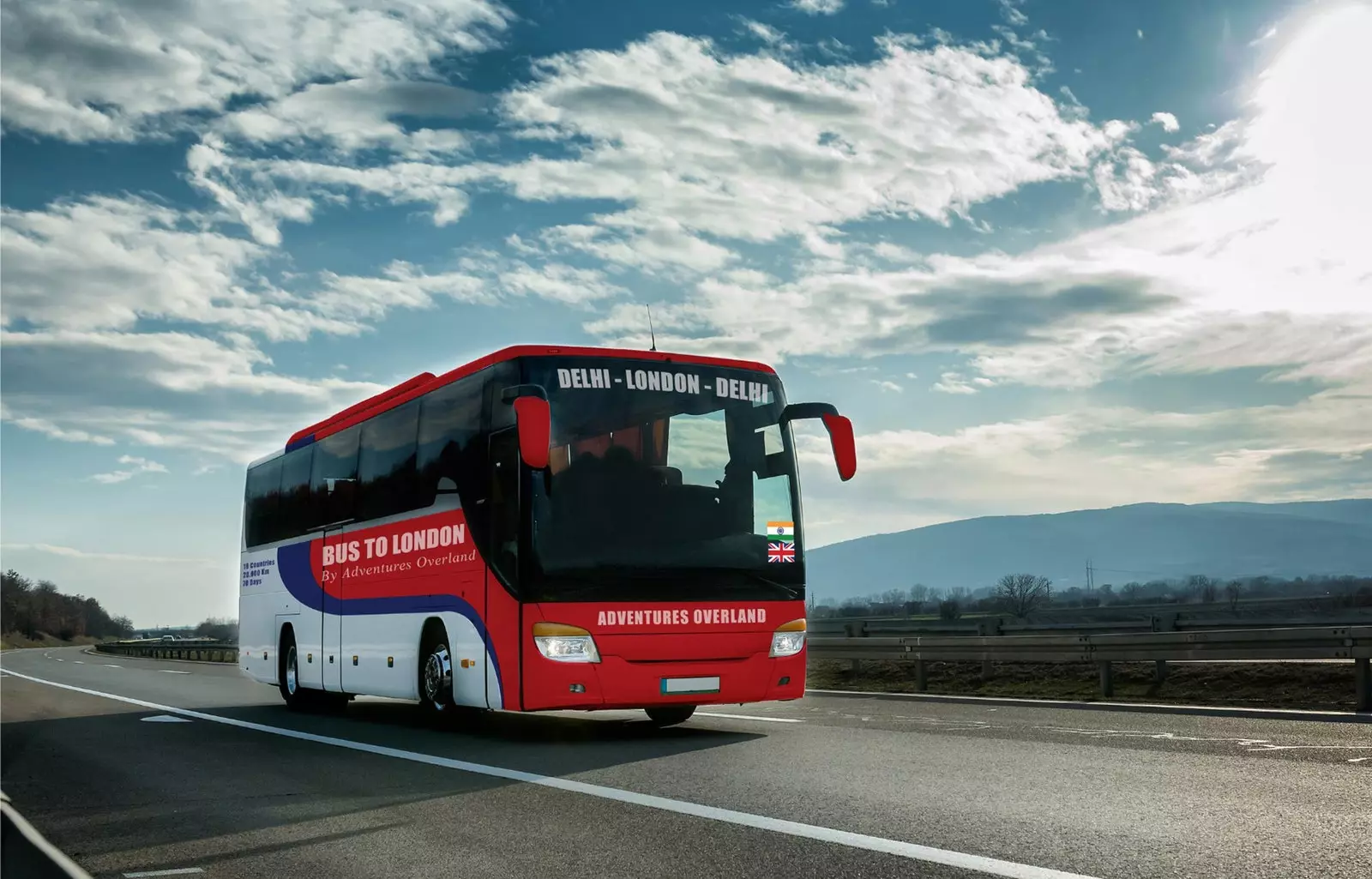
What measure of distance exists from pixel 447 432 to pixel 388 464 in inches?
74.6

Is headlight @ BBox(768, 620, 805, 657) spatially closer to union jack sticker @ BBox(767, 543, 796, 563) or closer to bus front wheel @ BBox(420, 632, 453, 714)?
union jack sticker @ BBox(767, 543, 796, 563)

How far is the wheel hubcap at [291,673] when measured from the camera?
61.9 ft

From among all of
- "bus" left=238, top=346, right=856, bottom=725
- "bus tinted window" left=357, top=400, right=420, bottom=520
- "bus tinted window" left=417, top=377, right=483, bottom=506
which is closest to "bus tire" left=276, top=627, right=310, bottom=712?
"bus tinted window" left=357, top=400, right=420, bottom=520

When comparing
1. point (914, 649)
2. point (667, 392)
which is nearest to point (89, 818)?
point (667, 392)

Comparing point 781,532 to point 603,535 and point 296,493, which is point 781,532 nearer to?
point 603,535

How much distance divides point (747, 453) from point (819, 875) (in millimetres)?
7452

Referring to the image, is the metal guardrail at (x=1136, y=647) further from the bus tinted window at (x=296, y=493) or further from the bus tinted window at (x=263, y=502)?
the bus tinted window at (x=263, y=502)

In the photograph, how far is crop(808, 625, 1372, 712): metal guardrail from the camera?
14.2 m

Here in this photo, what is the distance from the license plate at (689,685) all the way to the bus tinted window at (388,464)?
151 inches

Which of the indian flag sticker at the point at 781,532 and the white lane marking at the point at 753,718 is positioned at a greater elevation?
the indian flag sticker at the point at 781,532

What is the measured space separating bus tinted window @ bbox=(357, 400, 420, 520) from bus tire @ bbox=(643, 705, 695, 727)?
336 cm

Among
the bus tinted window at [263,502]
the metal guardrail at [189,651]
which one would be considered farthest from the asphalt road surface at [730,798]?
the metal guardrail at [189,651]

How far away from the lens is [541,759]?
422 inches

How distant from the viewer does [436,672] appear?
13836 millimetres
